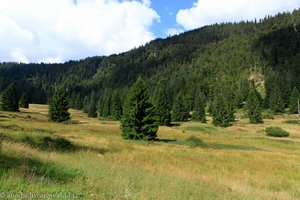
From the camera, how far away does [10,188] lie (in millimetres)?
5297

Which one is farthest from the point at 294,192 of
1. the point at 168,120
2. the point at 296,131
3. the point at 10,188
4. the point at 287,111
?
the point at 287,111

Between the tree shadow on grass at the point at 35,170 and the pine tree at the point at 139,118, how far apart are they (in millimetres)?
38475

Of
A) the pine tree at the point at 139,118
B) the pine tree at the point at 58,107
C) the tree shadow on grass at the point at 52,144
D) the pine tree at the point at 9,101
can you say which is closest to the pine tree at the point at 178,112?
the pine tree at the point at 58,107

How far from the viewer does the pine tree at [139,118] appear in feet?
155

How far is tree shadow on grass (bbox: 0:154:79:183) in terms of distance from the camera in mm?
6432

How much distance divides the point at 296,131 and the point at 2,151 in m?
86.3

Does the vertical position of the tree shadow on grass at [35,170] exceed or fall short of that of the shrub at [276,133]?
it exceeds it

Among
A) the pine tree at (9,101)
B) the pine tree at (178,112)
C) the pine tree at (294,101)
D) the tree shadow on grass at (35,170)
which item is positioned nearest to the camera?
the tree shadow on grass at (35,170)

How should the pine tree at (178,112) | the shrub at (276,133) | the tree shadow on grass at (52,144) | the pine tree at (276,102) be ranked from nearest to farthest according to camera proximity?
1. the tree shadow on grass at (52,144)
2. the shrub at (276,133)
3. the pine tree at (178,112)
4. the pine tree at (276,102)

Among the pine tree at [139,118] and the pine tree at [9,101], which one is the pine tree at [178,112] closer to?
the pine tree at [9,101]

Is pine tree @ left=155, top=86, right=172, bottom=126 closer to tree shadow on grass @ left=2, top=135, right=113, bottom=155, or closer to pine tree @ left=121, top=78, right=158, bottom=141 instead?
pine tree @ left=121, top=78, right=158, bottom=141

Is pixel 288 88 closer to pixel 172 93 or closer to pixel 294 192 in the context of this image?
pixel 172 93

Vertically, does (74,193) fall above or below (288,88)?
below

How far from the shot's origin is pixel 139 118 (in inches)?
1884
